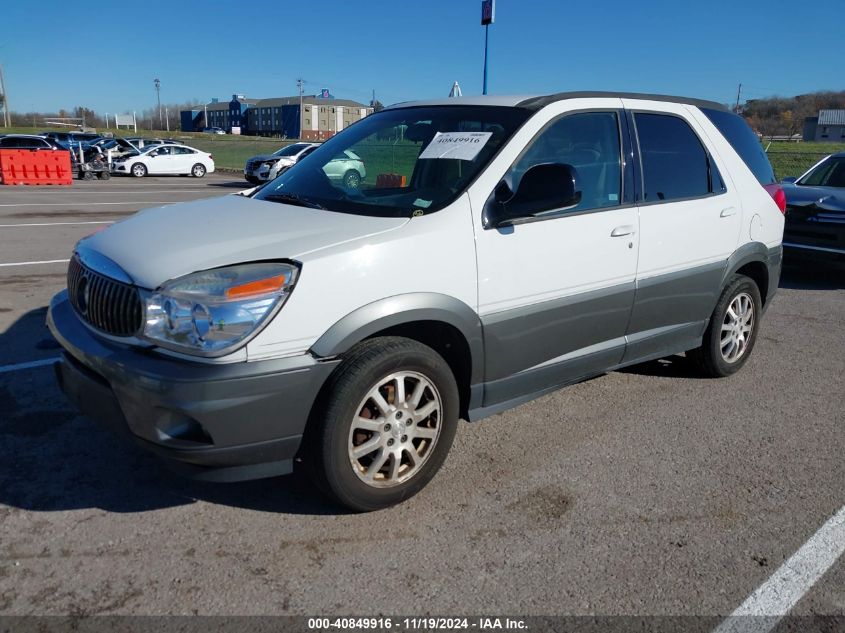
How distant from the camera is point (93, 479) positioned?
3.35m

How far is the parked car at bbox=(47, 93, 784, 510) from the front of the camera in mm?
2658

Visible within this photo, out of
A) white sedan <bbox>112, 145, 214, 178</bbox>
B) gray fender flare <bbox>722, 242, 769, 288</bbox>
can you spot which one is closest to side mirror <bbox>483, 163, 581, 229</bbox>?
gray fender flare <bbox>722, 242, 769, 288</bbox>

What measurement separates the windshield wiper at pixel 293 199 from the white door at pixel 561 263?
0.85m

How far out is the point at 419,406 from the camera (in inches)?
124

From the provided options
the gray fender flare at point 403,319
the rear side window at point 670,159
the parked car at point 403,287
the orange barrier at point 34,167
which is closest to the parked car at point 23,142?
the orange barrier at point 34,167

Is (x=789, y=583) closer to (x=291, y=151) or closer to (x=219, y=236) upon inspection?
(x=219, y=236)

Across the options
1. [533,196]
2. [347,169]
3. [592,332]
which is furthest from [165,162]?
[533,196]

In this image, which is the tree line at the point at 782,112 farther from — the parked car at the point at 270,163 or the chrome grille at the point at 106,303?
the chrome grille at the point at 106,303

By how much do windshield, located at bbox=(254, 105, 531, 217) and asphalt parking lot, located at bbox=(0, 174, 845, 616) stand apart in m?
1.41

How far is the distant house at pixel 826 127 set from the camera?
53378 mm

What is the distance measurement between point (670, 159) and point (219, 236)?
278 cm

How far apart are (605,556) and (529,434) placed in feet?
3.92

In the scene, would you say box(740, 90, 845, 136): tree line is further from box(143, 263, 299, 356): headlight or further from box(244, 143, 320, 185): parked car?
box(143, 263, 299, 356): headlight

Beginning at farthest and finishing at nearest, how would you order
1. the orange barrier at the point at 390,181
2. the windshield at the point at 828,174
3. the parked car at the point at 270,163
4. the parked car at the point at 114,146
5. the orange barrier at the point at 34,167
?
the parked car at the point at 114,146 < the parked car at the point at 270,163 < the orange barrier at the point at 34,167 < the windshield at the point at 828,174 < the orange barrier at the point at 390,181
